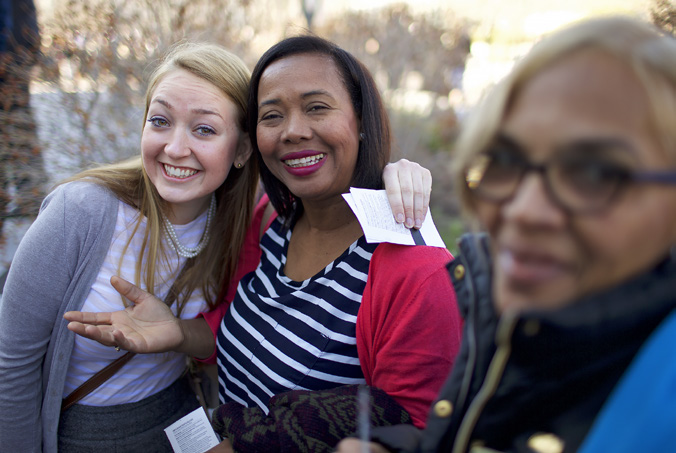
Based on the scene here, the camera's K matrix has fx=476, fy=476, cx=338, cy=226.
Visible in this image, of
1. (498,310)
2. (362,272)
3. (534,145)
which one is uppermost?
(534,145)

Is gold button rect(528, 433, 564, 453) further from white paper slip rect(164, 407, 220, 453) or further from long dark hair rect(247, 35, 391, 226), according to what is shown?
white paper slip rect(164, 407, 220, 453)

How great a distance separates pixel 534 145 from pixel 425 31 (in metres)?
6.78

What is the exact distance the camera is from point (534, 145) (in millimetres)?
833

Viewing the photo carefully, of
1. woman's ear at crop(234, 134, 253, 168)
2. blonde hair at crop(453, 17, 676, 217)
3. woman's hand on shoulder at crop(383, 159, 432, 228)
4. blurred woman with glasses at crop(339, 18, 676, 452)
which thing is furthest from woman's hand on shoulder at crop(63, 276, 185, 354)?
blonde hair at crop(453, 17, 676, 217)

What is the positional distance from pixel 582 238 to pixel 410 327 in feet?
2.58

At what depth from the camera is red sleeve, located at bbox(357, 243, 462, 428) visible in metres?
1.47

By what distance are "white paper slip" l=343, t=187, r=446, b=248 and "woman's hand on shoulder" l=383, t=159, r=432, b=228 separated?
0.03 meters

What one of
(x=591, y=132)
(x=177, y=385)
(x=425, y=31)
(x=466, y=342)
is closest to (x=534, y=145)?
(x=591, y=132)

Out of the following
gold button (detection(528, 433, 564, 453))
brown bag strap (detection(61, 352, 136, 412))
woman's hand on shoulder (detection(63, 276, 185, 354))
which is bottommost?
brown bag strap (detection(61, 352, 136, 412))

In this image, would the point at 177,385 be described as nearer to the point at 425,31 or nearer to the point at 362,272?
the point at 362,272

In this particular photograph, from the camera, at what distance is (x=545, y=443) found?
0.91 meters

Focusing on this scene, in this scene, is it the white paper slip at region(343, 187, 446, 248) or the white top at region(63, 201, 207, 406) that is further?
the white top at region(63, 201, 207, 406)

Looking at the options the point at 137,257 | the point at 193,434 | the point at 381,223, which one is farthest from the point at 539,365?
the point at 137,257

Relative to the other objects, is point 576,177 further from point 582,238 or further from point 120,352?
point 120,352
